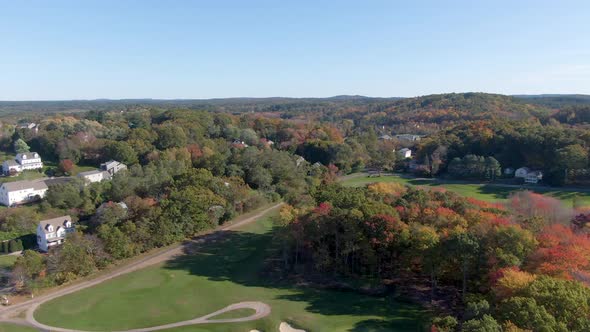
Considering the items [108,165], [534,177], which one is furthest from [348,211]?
[534,177]

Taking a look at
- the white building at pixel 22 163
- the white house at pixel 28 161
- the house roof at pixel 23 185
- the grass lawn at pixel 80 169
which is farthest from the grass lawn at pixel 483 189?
the white building at pixel 22 163

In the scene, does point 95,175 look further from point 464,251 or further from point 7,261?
point 464,251

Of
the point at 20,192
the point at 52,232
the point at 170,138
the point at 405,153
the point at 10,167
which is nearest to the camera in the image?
the point at 52,232

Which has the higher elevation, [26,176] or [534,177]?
[26,176]

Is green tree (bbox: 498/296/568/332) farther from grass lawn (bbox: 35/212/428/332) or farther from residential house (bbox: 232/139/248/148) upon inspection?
residential house (bbox: 232/139/248/148)

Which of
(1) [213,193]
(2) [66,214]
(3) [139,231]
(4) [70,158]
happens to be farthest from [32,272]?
(4) [70,158]

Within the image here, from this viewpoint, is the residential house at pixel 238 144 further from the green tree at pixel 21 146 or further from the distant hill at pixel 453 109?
the distant hill at pixel 453 109

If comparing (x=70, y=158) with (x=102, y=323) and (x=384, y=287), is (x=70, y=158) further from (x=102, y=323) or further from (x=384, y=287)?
(x=384, y=287)
